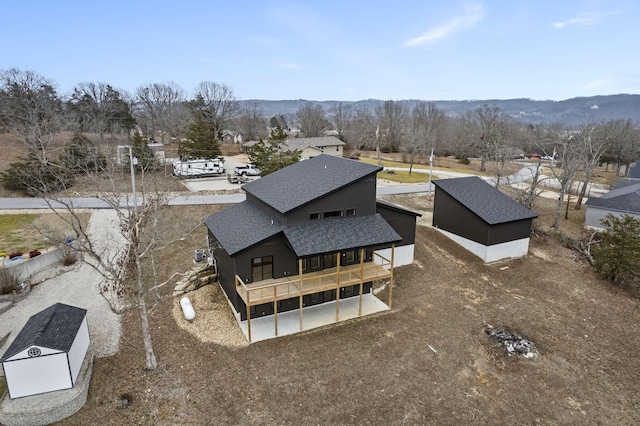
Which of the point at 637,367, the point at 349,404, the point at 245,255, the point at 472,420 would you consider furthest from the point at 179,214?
the point at 637,367

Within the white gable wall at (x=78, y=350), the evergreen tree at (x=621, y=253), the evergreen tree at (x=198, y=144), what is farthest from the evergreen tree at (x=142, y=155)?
the evergreen tree at (x=621, y=253)

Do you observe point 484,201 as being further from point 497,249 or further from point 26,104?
point 26,104

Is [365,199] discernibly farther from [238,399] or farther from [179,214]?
[179,214]

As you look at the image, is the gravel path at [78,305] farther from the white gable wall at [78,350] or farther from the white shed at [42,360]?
the white shed at [42,360]

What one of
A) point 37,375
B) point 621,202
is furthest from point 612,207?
point 37,375

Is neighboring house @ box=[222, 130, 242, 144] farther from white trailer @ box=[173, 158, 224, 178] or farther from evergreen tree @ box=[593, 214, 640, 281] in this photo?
evergreen tree @ box=[593, 214, 640, 281]
